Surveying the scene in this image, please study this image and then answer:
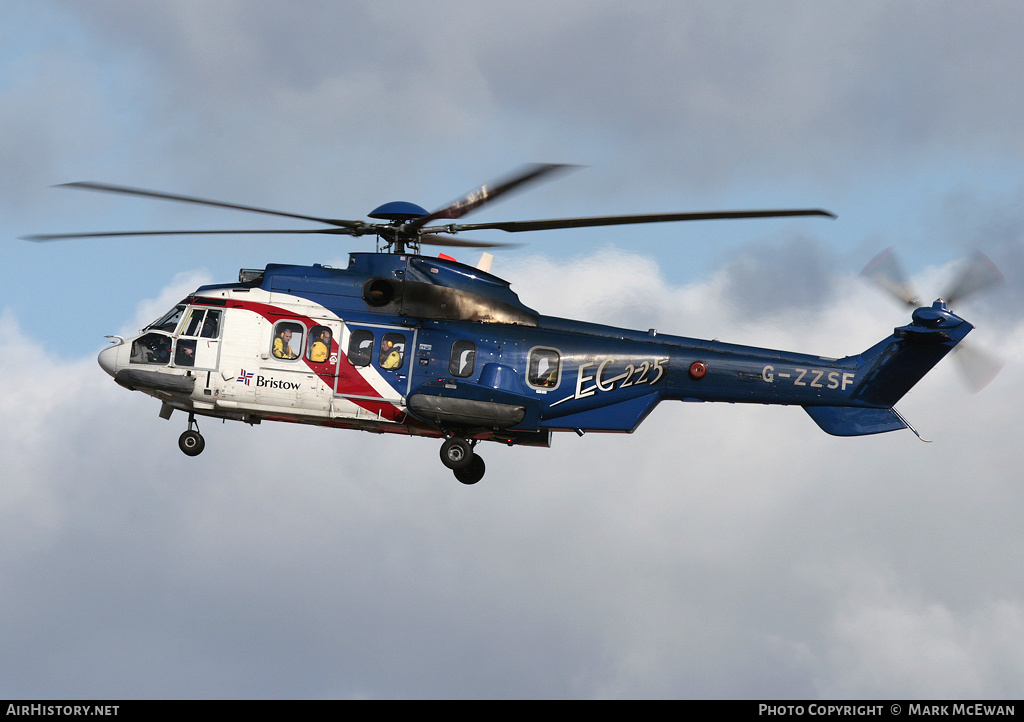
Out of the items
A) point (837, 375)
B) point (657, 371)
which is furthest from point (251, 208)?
point (837, 375)

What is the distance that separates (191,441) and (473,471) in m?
5.98

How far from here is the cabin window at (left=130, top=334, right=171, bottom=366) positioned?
26266 mm

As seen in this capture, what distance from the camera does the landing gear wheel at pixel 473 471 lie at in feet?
88.5

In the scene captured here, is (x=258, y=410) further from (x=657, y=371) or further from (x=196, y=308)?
(x=657, y=371)

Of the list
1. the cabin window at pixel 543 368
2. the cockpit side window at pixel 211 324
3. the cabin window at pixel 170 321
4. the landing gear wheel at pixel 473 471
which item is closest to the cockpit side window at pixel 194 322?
the cockpit side window at pixel 211 324

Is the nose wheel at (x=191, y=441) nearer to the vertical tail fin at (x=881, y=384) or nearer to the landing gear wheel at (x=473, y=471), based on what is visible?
the landing gear wheel at (x=473, y=471)

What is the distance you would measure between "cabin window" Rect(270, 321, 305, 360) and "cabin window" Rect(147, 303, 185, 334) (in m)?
2.26

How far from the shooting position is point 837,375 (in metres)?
26.2

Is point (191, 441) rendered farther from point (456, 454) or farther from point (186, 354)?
point (456, 454)

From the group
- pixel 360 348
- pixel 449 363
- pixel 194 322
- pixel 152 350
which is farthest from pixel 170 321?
pixel 449 363

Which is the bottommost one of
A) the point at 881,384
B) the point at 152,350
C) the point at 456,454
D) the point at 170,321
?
the point at 456,454

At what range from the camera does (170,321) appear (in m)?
26.5
